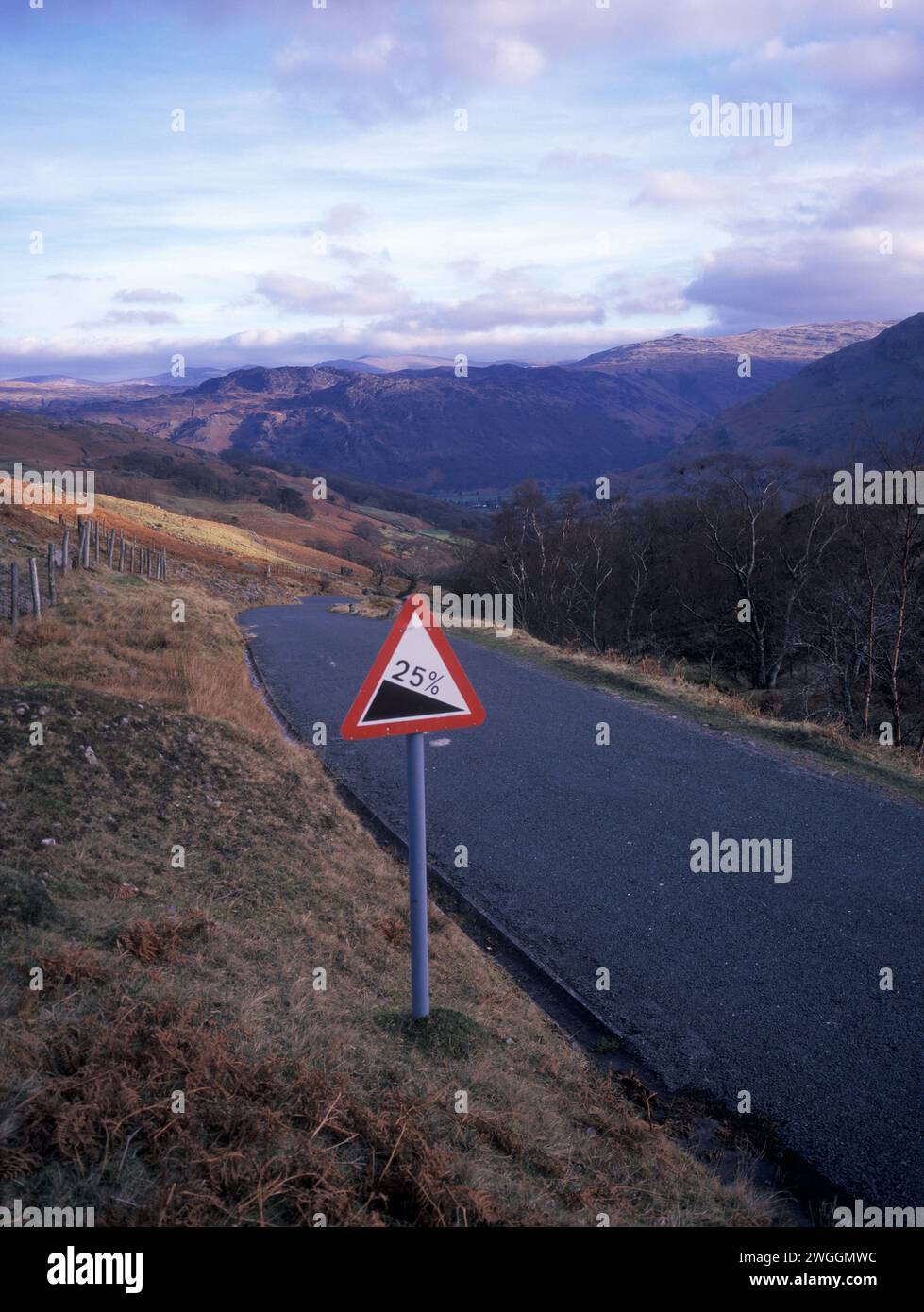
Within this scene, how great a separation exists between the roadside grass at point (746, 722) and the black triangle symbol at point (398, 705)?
7.00 meters

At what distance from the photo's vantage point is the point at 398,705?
3.94 m

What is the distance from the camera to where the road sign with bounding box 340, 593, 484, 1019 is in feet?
12.8

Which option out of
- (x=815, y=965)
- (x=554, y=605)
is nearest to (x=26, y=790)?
(x=815, y=965)

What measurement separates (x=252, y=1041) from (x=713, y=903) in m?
3.91

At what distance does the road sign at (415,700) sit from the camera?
3893mm

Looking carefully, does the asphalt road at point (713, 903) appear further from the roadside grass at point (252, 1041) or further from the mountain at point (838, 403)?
the mountain at point (838, 403)

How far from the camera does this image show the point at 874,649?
21234mm

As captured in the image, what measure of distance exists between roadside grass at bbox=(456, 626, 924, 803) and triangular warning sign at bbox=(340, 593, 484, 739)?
6896mm

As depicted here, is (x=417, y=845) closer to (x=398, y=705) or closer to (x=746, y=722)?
(x=398, y=705)
